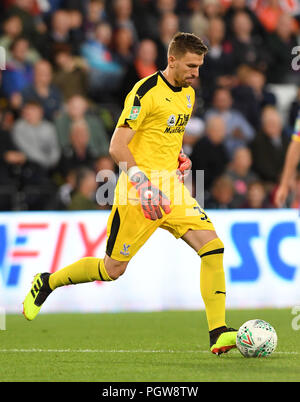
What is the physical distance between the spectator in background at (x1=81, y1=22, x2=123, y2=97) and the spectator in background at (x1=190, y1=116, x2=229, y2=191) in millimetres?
1656

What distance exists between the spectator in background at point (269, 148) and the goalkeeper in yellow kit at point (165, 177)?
691 cm

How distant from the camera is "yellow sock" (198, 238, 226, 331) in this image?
26.2ft

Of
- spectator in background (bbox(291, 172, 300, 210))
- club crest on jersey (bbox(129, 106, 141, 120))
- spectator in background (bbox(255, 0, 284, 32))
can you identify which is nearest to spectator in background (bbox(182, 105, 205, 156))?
spectator in background (bbox(291, 172, 300, 210))

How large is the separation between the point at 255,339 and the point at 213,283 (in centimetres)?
60

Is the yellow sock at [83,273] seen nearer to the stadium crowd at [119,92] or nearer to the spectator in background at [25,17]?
the stadium crowd at [119,92]

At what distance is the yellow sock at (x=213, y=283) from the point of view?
798 centimetres

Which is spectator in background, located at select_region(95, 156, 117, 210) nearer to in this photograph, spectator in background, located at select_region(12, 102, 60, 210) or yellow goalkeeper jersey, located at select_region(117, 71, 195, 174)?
spectator in background, located at select_region(12, 102, 60, 210)

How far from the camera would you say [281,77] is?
55.5 feet

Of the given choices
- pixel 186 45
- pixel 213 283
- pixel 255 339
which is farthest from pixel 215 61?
pixel 255 339

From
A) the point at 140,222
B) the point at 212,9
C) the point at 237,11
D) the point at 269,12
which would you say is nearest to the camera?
the point at 140,222

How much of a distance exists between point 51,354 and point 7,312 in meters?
3.69

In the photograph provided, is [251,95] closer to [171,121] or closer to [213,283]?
[171,121]

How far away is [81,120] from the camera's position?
14.2 m

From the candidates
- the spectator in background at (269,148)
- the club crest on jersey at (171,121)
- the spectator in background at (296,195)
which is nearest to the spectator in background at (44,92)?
the spectator in background at (269,148)
